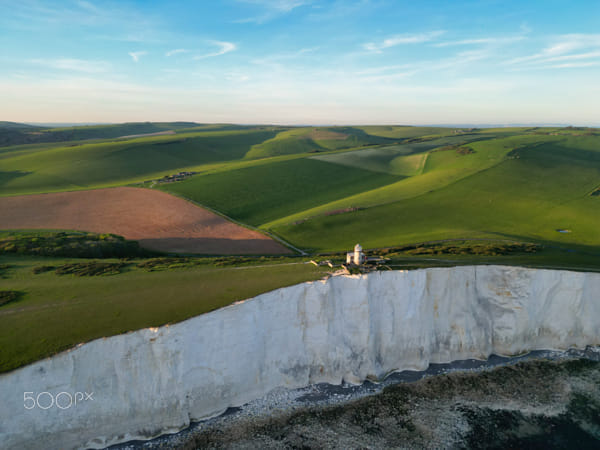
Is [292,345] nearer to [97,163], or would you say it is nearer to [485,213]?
[485,213]

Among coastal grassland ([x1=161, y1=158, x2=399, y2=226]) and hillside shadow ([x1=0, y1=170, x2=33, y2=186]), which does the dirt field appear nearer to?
coastal grassland ([x1=161, y1=158, x2=399, y2=226])

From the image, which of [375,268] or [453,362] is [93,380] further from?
[453,362]

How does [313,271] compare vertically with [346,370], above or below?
above

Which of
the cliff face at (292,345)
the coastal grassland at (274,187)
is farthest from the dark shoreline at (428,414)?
the coastal grassland at (274,187)

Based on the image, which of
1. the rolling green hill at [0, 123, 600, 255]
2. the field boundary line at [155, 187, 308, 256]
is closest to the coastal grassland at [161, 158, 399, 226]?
the rolling green hill at [0, 123, 600, 255]

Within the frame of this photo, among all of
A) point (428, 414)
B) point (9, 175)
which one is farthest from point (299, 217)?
point (9, 175)

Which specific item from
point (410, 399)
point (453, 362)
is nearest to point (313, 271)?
point (410, 399)
